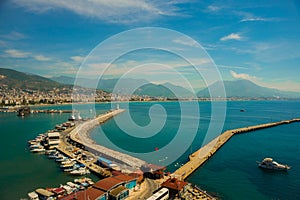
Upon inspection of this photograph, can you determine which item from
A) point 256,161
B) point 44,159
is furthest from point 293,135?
point 44,159

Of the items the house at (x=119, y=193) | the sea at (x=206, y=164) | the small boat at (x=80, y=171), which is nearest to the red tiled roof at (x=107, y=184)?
the house at (x=119, y=193)

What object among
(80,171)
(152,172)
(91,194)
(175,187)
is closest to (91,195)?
(91,194)

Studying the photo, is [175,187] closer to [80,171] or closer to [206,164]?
[206,164]

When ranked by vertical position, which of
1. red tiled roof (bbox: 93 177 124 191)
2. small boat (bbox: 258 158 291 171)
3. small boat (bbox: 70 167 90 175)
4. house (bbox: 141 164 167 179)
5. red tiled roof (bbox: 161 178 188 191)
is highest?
Answer: red tiled roof (bbox: 93 177 124 191)

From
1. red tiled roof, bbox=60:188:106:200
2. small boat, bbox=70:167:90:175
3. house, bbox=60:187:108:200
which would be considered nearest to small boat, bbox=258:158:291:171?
house, bbox=60:187:108:200

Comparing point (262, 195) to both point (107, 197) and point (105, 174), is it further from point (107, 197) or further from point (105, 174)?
point (105, 174)

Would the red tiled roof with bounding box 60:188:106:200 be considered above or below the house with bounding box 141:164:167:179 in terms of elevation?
above

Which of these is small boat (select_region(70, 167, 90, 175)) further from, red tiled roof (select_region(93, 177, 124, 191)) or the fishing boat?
red tiled roof (select_region(93, 177, 124, 191))

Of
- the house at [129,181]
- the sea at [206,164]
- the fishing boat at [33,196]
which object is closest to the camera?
the fishing boat at [33,196]

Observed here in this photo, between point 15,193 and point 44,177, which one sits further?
point 44,177

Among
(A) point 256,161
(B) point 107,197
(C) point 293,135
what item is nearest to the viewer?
(B) point 107,197

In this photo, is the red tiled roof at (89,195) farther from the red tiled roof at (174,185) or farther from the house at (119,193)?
the red tiled roof at (174,185)
